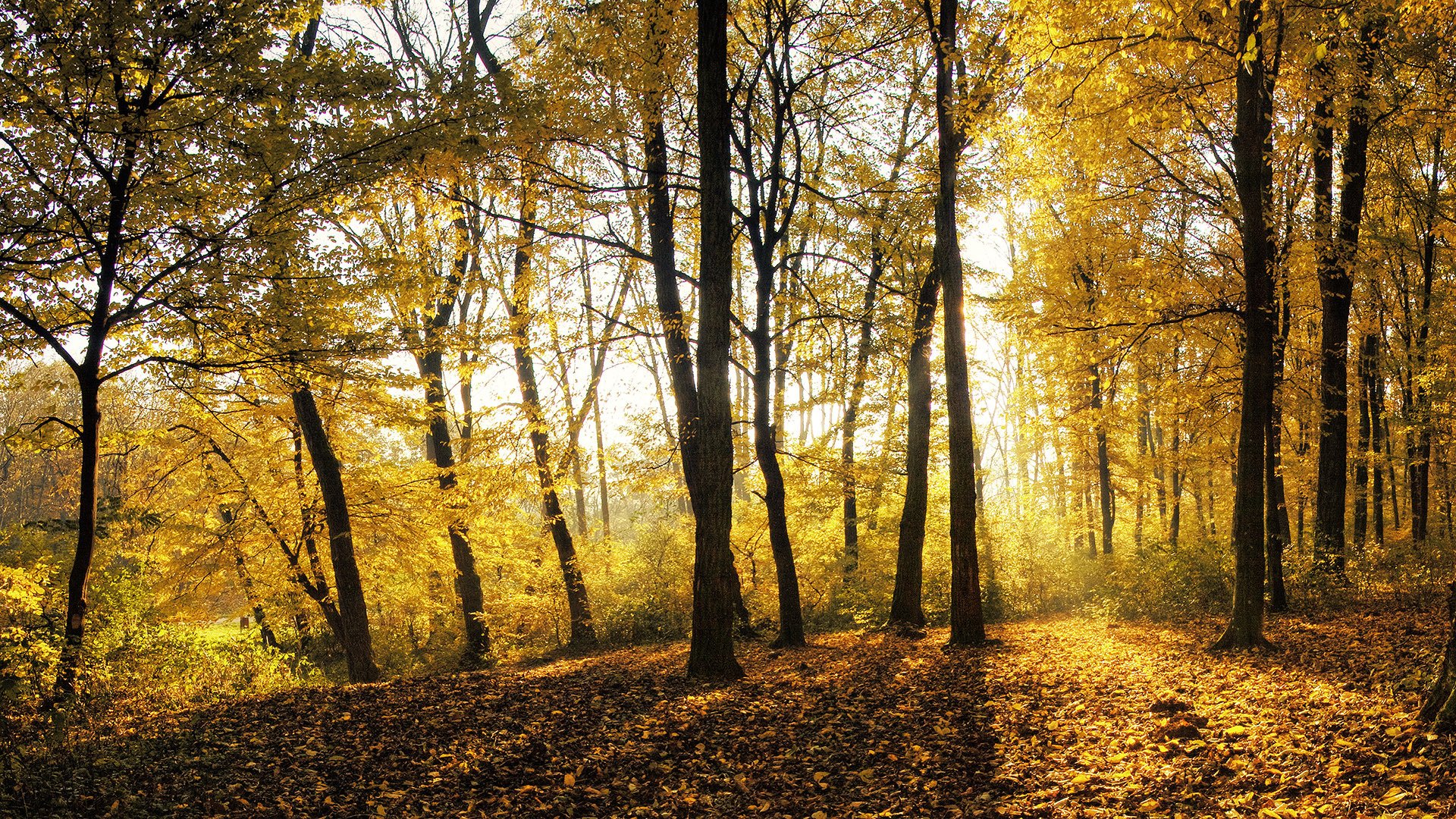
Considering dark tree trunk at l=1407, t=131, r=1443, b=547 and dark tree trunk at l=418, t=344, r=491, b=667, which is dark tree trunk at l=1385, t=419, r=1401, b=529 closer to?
dark tree trunk at l=1407, t=131, r=1443, b=547

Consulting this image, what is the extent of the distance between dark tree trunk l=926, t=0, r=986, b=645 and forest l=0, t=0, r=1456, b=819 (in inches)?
3.1

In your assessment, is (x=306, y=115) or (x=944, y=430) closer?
(x=306, y=115)

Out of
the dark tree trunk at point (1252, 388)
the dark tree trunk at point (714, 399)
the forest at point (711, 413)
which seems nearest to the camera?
the forest at point (711, 413)

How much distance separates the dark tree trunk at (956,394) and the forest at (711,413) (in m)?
0.08

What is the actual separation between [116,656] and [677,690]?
5821 mm

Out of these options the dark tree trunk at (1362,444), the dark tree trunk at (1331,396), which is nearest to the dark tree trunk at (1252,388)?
the dark tree trunk at (1331,396)

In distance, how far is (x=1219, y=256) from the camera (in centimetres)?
1096

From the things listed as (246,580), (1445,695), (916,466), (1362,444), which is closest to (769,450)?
(916,466)

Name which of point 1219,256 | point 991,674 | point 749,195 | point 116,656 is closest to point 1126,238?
point 1219,256

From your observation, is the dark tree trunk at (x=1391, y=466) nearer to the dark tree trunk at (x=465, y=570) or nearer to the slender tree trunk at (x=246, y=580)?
the dark tree trunk at (x=465, y=570)

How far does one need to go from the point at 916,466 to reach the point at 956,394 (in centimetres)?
286

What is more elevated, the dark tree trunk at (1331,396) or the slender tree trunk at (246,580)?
the dark tree trunk at (1331,396)

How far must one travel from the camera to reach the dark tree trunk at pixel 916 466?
38.1 feet

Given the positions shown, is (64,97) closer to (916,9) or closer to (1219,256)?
(916,9)
